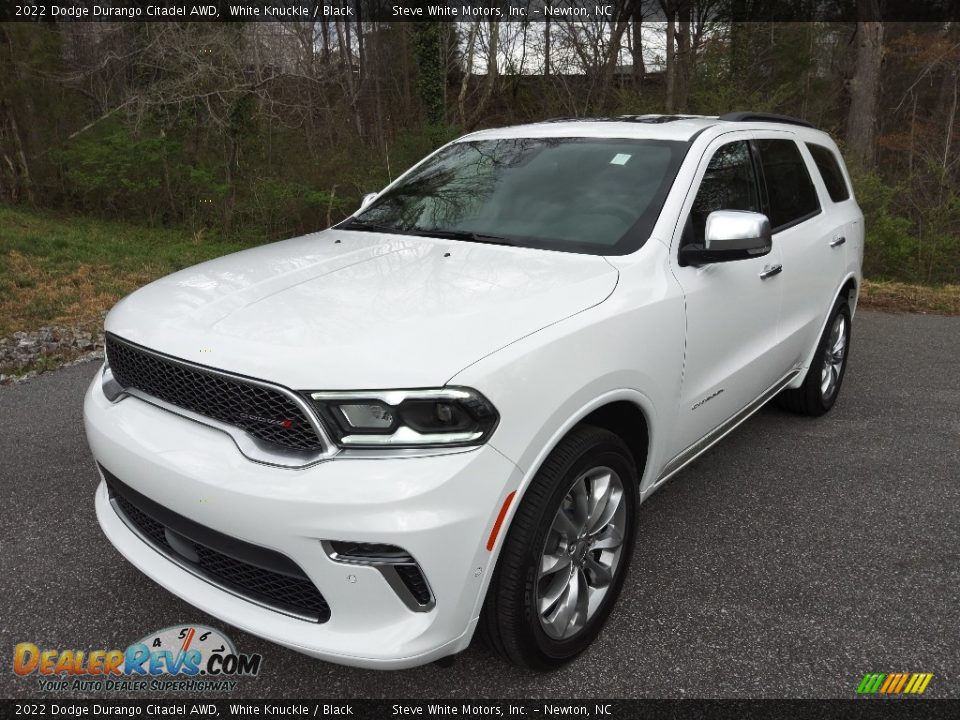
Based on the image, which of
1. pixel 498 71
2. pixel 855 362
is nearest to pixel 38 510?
pixel 855 362

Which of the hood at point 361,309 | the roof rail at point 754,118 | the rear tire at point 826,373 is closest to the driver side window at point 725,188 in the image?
the roof rail at point 754,118

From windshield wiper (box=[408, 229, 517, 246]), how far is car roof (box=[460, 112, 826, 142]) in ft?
2.82

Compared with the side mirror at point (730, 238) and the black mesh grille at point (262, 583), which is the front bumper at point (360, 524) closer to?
the black mesh grille at point (262, 583)

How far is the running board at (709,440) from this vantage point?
9.58ft

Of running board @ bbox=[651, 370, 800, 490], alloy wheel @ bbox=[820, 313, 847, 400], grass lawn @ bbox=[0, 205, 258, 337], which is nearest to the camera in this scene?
running board @ bbox=[651, 370, 800, 490]

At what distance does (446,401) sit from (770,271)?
2.15 meters

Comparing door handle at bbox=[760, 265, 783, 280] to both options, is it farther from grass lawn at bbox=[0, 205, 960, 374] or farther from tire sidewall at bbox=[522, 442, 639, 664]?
grass lawn at bbox=[0, 205, 960, 374]

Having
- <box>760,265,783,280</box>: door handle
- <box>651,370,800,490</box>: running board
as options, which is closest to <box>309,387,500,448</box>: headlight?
<box>651,370,800,490</box>: running board

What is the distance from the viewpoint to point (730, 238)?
2711mm

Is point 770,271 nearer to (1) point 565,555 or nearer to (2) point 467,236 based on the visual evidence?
(2) point 467,236

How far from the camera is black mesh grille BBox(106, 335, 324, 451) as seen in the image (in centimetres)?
196

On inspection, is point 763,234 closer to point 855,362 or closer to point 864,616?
point 864,616

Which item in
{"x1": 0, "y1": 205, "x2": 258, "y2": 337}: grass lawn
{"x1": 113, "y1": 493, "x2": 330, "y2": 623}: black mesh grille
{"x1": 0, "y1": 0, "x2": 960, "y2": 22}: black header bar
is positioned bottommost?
{"x1": 0, "y1": 205, "x2": 258, "y2": 337}: grass lawn

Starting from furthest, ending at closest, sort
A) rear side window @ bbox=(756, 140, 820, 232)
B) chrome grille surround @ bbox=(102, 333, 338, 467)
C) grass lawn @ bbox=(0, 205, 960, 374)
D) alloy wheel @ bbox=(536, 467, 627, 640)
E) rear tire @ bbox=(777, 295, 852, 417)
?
grass lawn @ bbox=(0, 205, 960, 374) → rear tire @ bbox=(777, 295, 852, 417) → rear side window @ bbox=(756, 140, 820, 232) → alloy wheel @ bbox=(536, 467, 627, 640) → chrome grille surround @ bbox=(102, 333, 338, 467)
